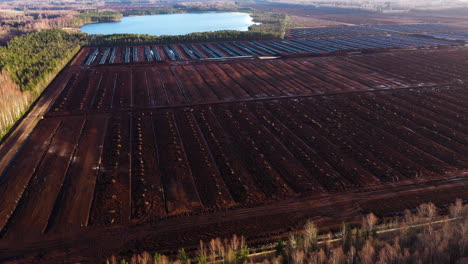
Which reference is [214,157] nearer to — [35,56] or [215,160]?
[215,160]

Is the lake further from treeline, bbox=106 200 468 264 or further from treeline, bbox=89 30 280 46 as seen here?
treeline, bbox=106 200 468 264

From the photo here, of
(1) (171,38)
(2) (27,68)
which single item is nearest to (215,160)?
(2) (27,68)

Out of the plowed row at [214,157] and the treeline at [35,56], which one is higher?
the treeline at [35,56]

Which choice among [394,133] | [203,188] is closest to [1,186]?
[203,188]

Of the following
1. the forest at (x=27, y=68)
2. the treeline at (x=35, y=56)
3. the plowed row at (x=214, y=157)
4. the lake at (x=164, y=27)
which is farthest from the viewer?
the lake at (x=164, y=27)

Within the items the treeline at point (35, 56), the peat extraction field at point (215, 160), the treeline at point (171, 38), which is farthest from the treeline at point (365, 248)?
the treeline at point (171, 38)

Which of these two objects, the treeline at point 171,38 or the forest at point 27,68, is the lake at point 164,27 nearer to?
the treeline at point 171,38

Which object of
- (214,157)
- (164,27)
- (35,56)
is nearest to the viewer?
(214,157)

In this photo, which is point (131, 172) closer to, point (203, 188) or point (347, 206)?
point (203, 188)
